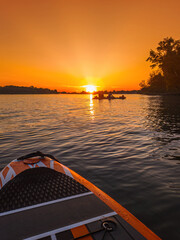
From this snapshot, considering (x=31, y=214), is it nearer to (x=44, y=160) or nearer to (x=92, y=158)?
(x=44, y=160)

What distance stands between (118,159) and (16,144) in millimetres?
5470

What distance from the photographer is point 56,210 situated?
243cm

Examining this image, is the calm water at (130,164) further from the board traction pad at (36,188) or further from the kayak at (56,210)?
the board traction pad at (36,188)

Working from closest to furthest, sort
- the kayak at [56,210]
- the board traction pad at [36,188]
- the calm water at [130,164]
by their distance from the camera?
1. the kayak at [56,210]
2. the board traction pad at [36,188]
3. the calm water at [130,164]

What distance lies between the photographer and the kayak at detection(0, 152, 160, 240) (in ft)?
6.48

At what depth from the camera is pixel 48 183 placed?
3051 mm

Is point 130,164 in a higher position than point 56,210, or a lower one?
lower

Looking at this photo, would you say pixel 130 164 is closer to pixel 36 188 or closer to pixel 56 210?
pixel 36 188

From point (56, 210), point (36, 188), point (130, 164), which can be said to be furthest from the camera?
point (130, 164)

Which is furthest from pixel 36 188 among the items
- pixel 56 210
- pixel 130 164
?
pixel 130 164

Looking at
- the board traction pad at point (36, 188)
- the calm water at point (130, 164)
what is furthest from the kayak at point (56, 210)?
the calm water at point (130, 164)

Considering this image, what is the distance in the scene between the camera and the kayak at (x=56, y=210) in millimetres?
1976

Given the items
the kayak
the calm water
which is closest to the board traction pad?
the kayak

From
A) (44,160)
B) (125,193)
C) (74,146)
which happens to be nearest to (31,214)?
(44,160)
